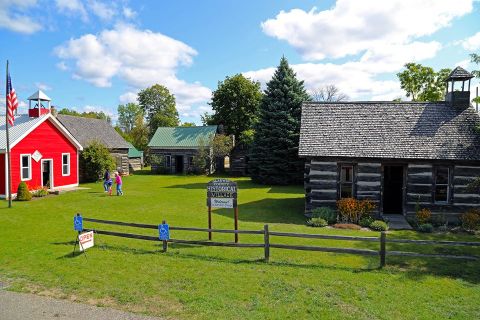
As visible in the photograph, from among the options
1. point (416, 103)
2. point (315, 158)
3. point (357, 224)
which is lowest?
point (357, 224)

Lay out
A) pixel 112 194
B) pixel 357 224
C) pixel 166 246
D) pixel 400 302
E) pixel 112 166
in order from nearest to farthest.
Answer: pixel 400 302 → pixel 166 246 → pixel 357 224 → pixel 112 194 → pixel 112 166

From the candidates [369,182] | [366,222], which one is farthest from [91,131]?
[366,222]

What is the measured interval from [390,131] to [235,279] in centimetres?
1321

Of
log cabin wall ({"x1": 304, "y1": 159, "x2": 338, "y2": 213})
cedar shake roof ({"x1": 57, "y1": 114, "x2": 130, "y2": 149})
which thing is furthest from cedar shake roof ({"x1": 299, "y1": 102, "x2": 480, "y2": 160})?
cedar shake roof ({"x1": 57, "y1": 114, "x2": 130, "y2": 149})

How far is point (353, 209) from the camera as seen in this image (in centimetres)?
1678

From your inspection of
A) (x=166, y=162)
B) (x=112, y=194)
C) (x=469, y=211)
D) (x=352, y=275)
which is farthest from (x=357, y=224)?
(x=166, y=162)

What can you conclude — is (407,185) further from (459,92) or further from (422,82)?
(422,82)

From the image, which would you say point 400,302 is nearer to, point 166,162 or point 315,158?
point 315,158

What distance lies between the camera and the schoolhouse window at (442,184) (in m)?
17.5

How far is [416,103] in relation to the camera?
20.0m

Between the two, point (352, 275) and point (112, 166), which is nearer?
point (352, 275)

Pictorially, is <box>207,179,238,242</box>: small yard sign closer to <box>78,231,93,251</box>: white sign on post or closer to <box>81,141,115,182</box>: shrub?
<box>78,231,93,251</box>: white sign on post

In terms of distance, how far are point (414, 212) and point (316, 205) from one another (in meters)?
4.75

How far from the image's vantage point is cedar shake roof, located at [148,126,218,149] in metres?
43.4
